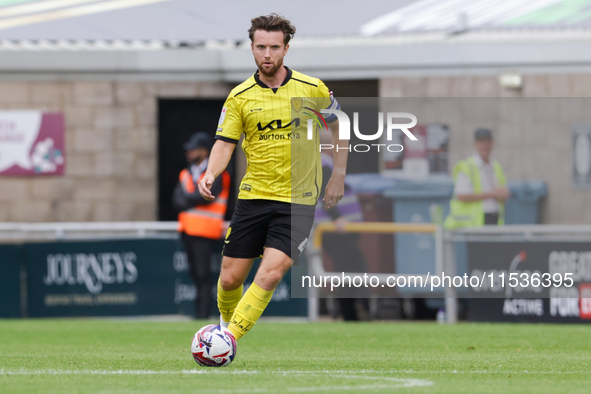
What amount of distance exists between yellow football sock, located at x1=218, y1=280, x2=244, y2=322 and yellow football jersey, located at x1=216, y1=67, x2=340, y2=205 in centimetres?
60

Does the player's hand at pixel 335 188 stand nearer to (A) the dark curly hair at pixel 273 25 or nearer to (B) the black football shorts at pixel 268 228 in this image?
(B) the black football shorts at pixel 268 228

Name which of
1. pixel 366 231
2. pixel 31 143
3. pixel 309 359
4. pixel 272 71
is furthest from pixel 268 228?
pixel 31 143

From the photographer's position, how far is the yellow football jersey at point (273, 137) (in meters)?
6.05

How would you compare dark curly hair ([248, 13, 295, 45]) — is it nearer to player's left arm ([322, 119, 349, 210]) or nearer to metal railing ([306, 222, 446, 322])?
player's left arm ([322, 119, 349, 210])

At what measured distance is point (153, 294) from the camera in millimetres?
12234

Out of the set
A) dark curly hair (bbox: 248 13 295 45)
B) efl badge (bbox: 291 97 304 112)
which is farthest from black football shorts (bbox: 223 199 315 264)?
dark curly hair (bbox: 248 13 295 45)

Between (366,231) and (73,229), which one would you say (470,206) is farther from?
(73,229)

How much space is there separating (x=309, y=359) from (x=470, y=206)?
18.5ft

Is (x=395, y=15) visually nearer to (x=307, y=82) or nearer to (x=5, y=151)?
(x=5, y=151)

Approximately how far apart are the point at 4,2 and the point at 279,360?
10.8m

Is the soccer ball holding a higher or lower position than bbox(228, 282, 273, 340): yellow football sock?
lower

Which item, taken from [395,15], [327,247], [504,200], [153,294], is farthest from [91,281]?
[395,15]

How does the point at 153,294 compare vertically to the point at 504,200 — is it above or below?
below

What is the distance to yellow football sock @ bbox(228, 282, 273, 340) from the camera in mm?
5848
